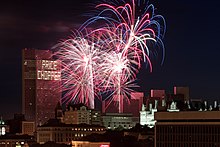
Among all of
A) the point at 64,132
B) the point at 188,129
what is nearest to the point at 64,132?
the point at 64,132

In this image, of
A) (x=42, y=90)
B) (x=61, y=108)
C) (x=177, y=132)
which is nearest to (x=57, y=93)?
(x=42, y=90)

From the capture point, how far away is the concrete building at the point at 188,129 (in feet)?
233

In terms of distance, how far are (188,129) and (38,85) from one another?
11601cm

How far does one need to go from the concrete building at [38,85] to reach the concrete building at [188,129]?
109 meters

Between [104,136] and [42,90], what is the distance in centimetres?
8244

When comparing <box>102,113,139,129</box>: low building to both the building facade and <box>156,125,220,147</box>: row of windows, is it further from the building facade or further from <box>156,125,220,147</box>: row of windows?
<box>156,125,220,147</box>: row of windows

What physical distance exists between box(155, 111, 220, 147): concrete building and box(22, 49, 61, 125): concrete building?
4296 inches

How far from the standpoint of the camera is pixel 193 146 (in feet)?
238

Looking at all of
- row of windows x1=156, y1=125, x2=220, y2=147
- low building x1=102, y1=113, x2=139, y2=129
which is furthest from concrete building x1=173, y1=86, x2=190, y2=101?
row of windows x1=156, y1=125, x2=220, y2=147

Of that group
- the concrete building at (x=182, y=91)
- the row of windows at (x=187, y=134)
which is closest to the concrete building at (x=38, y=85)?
the concrete building at (x=182, y=91)

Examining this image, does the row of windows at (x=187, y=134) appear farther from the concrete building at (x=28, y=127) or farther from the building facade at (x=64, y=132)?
the concrete building at (x=28, y=127)

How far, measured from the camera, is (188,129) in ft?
240

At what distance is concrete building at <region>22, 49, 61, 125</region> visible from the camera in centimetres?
18488

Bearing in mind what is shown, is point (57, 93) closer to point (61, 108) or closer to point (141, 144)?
point (61, 108)
